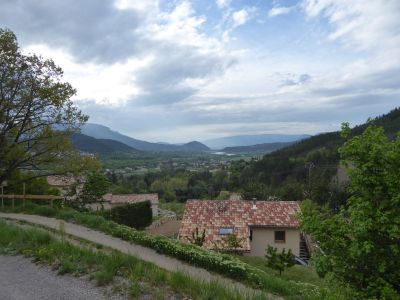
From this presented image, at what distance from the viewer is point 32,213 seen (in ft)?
59.8

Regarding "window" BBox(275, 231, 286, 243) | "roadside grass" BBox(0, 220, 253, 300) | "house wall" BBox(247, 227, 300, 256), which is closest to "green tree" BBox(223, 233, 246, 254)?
"house wall" BBox(247, 227, 300, 256)

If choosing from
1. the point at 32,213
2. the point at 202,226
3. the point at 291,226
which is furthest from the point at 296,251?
the point at 32,213

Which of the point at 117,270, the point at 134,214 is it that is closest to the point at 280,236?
the point at 134,214

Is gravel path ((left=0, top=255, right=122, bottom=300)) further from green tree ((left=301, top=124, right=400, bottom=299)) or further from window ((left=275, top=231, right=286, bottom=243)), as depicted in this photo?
window ((left=275, top=231, right=286, bottom=243))

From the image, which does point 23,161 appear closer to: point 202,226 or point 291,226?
point 202,226

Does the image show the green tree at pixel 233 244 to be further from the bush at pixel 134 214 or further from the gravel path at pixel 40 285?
the gravel path at pixel 40 285

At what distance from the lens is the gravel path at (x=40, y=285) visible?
685cm

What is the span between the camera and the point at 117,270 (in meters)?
7.75

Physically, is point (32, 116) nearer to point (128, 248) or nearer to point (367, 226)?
point (128, 248)

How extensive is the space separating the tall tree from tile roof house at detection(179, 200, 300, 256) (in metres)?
9.71

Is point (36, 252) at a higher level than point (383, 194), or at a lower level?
lower

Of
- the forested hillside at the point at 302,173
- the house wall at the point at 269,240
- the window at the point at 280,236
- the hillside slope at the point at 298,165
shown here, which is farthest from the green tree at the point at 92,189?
the hillside slope at the point at 298,165

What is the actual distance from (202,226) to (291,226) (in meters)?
6.24

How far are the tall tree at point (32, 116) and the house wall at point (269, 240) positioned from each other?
13.2 meters
